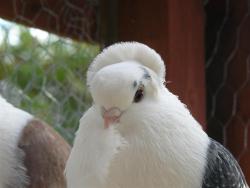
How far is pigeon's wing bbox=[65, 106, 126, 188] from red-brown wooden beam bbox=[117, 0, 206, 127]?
0.42m

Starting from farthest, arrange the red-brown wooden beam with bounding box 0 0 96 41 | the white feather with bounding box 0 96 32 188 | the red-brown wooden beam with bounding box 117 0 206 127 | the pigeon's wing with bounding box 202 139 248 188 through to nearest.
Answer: the red-brown wooden beam with bounding box 0 0 96 41 < the red-brown wooden beam with bounding box 117 0 206 127 < the white feather with bounding box 0 96 32 188 < the pigeon's wing with bounding box 202 139 248 188

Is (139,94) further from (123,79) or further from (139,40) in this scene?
(139,40)

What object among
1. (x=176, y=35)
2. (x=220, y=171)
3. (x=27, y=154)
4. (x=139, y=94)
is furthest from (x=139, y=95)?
(x=176, y=35)

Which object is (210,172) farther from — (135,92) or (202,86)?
(202,86)

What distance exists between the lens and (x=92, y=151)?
38.5 inches

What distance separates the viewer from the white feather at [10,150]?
121 cm

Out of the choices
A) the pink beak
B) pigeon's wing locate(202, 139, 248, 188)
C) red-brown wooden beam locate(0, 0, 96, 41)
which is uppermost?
red-brown wooden beam locate(0, 0, 96, 41)

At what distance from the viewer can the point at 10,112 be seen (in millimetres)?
1243

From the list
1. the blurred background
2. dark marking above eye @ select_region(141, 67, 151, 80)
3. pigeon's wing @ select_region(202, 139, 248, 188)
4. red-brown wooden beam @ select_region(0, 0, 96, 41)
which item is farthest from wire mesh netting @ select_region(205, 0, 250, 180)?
dark marking above eye @ select_region(141, 67, 151, 80)

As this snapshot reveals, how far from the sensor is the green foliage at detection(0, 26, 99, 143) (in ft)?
5.06

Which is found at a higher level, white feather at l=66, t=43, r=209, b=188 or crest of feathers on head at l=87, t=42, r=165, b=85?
crest of feathers on head at l=87, t=42, r=165, b=85

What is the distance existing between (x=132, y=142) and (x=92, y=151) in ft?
0.18

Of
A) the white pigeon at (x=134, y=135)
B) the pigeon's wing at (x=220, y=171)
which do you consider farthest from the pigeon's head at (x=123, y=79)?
the pigeon's wing at (x=220, y=171)

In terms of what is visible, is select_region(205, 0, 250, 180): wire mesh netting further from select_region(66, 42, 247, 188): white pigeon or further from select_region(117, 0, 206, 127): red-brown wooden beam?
select_region(66, 42, 247, 188): white pigeon
